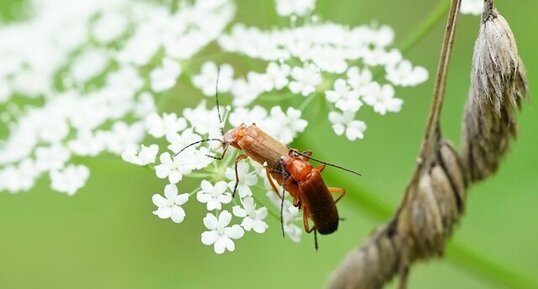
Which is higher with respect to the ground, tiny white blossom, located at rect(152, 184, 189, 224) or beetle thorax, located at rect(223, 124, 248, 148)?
beetle thorax, located at rect(223, 124, 248, 148)

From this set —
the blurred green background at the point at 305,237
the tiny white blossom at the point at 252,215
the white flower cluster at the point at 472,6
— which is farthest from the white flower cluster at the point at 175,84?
the blurred green background at the point at 305,237

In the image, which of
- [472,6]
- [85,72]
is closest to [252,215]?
[472,6]

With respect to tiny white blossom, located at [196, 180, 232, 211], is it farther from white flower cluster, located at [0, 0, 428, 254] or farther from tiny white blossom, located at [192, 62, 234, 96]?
tiny white blossom, located at [192, 62, 234, 96]

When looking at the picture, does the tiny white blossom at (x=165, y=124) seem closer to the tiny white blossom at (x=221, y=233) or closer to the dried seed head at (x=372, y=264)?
the tiny white blossom at (x=221, y=233)

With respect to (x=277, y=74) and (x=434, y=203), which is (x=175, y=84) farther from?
(x=434, y=203)

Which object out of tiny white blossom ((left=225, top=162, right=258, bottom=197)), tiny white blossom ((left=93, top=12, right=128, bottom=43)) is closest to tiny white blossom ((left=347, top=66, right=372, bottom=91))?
tiny white blossom ((left=225, top=162, right=258, bottom=197))

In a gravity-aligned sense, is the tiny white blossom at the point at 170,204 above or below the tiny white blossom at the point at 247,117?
below
